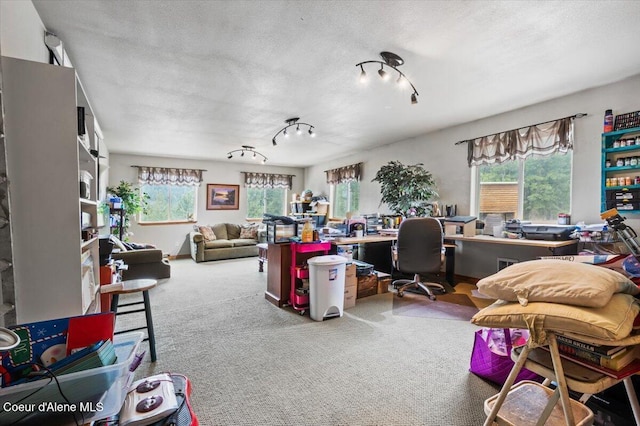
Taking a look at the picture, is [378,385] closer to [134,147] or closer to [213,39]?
[213,39]

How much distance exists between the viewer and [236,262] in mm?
6160

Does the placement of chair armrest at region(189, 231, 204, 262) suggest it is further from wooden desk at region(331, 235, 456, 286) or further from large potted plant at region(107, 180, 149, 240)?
wooden desk at region(331, 235, 456, 286)

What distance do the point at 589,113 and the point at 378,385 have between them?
373 cm

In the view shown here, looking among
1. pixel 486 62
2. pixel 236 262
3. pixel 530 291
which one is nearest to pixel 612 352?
pixel 530 291

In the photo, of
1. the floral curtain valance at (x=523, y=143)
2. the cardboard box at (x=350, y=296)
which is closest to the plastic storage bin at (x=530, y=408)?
the cardboard box at (x=350, y=296)

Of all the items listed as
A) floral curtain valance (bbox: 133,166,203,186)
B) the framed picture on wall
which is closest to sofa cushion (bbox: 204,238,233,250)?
the framed picture on wall

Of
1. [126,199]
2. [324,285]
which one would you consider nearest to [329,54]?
[324,285]

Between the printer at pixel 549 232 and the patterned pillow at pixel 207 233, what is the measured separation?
5891 mm

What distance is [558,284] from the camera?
3.47 feet

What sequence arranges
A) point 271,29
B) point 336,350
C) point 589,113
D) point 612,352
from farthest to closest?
point 589,113 → point 336,350 → point 271,29 → point 612,352

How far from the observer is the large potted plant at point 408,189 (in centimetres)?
449

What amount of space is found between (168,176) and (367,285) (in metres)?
5.61

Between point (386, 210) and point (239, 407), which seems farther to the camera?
point (386, 210)

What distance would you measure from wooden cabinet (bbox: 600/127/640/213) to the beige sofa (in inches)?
238
